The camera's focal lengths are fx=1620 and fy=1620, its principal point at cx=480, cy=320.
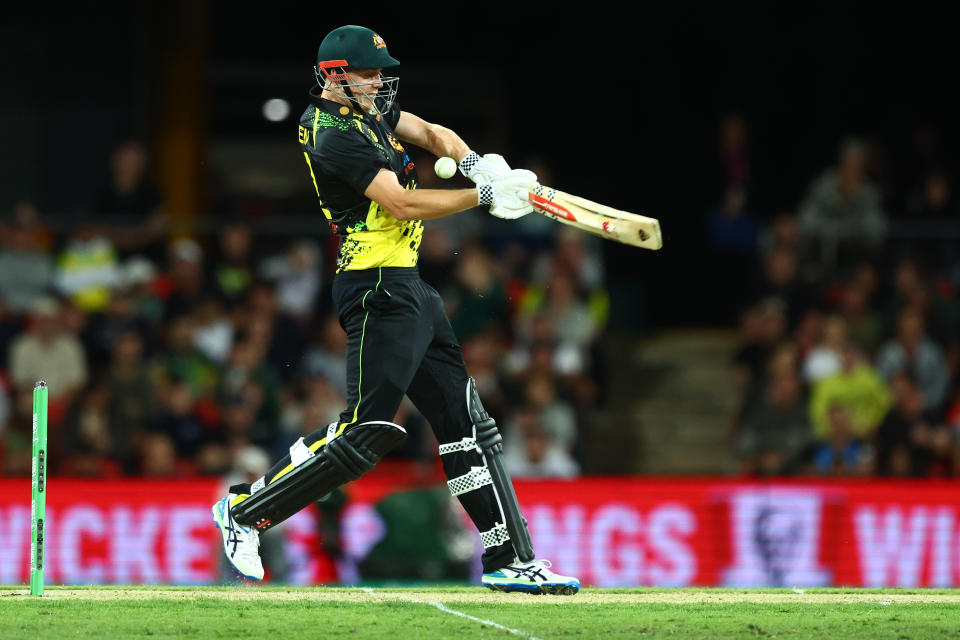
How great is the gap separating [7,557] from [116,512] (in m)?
0.82

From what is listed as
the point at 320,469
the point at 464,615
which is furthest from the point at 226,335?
the point at 464,615

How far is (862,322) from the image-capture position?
1373 centimetres

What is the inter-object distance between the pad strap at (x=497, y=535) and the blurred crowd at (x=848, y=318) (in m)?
5.83

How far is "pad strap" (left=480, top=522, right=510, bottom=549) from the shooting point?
7.23m

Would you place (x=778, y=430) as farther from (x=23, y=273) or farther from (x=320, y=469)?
(x=320, y=469)

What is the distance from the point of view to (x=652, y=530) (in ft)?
39.0

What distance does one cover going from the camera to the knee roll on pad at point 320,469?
688 centimetres

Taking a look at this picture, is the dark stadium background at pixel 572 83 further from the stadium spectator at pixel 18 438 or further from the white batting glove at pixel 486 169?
the white batting glove at pixel 486 169

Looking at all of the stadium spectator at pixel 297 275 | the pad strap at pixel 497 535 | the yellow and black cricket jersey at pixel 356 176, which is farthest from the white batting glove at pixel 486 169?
the stadium spectator at pixel 297 275

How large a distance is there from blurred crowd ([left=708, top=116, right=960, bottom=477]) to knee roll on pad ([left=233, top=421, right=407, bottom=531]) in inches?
252

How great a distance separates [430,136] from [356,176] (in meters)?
0.78

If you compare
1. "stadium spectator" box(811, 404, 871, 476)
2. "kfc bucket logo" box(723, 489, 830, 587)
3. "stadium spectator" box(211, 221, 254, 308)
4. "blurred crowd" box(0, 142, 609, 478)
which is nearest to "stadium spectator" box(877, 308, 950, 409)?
"stadium spectator" box(811, 404, 871, 476)

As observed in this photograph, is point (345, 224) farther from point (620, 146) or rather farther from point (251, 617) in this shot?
point (620, 146)

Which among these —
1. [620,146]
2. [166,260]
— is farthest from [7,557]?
[620,146]
